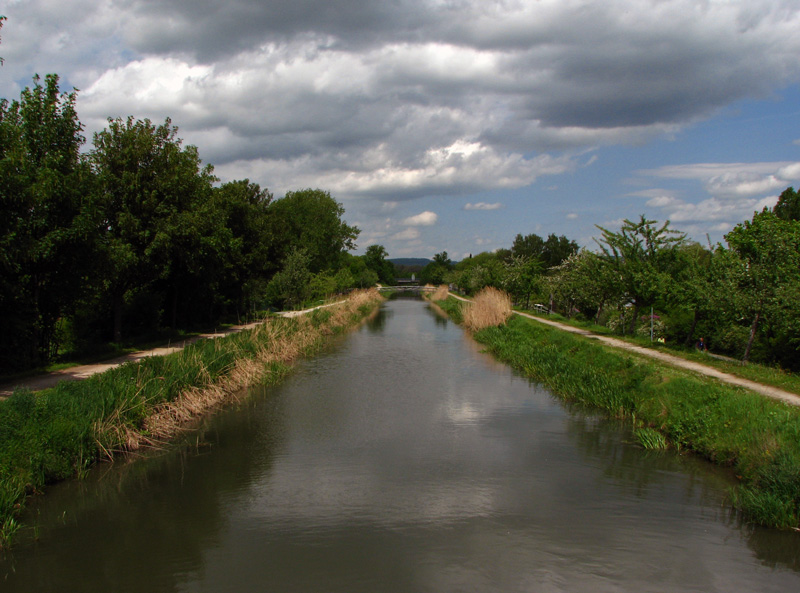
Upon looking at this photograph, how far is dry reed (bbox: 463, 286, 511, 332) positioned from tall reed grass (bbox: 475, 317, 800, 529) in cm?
1179

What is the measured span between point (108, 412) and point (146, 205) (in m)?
11.0

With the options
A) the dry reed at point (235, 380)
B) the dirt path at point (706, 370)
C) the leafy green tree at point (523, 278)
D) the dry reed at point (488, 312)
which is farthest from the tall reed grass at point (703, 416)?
the leafy green tree at point (523, 278)

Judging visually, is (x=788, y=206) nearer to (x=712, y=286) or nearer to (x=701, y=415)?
(x=712, y=286)

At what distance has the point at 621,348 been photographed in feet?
66.2

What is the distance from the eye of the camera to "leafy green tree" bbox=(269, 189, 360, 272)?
5709 cm

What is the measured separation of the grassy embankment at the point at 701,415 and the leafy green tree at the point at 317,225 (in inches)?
1581

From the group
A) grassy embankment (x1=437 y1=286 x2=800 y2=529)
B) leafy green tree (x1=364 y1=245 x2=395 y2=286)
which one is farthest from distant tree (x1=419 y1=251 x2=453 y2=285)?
grassy embankment (x1=437 y1=286 x2=800 y2=529)

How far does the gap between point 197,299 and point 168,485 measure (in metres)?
19.2

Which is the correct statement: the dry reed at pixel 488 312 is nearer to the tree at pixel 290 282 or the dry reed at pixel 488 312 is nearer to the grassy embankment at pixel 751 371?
the grassy embankment at pixel 751 371

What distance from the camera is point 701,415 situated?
11125mm

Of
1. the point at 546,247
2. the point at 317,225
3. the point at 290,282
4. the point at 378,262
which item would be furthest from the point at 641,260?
the point at 378,262

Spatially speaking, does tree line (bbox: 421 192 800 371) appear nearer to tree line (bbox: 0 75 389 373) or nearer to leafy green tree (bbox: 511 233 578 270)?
tree line (bbox: 0 75 389 373)

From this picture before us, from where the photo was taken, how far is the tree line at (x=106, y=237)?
14.2m

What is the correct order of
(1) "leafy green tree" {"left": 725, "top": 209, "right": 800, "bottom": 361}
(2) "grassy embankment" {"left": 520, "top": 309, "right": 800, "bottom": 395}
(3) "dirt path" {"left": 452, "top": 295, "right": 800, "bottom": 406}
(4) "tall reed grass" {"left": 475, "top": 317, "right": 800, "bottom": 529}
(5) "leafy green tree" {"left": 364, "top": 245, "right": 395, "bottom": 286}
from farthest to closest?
(5) "leafy green tree" {"left": 364, "top": 245, "right": 395, "bottom": 286} → (1) "leafy green tree" {"left": 725, "top": 209, "right": 800, "bottom": 361} → (2) "grassy embankment" {"left": 520, "top": 309, "right": 800, "bottom": 395} → (3) "dirt path" {"left": 452, "top": 295, "right": 800, "bottom": 406} → (4) "tall reed grass" {"left": 475, "top": 317, "right": 800, "bottom": 529}
